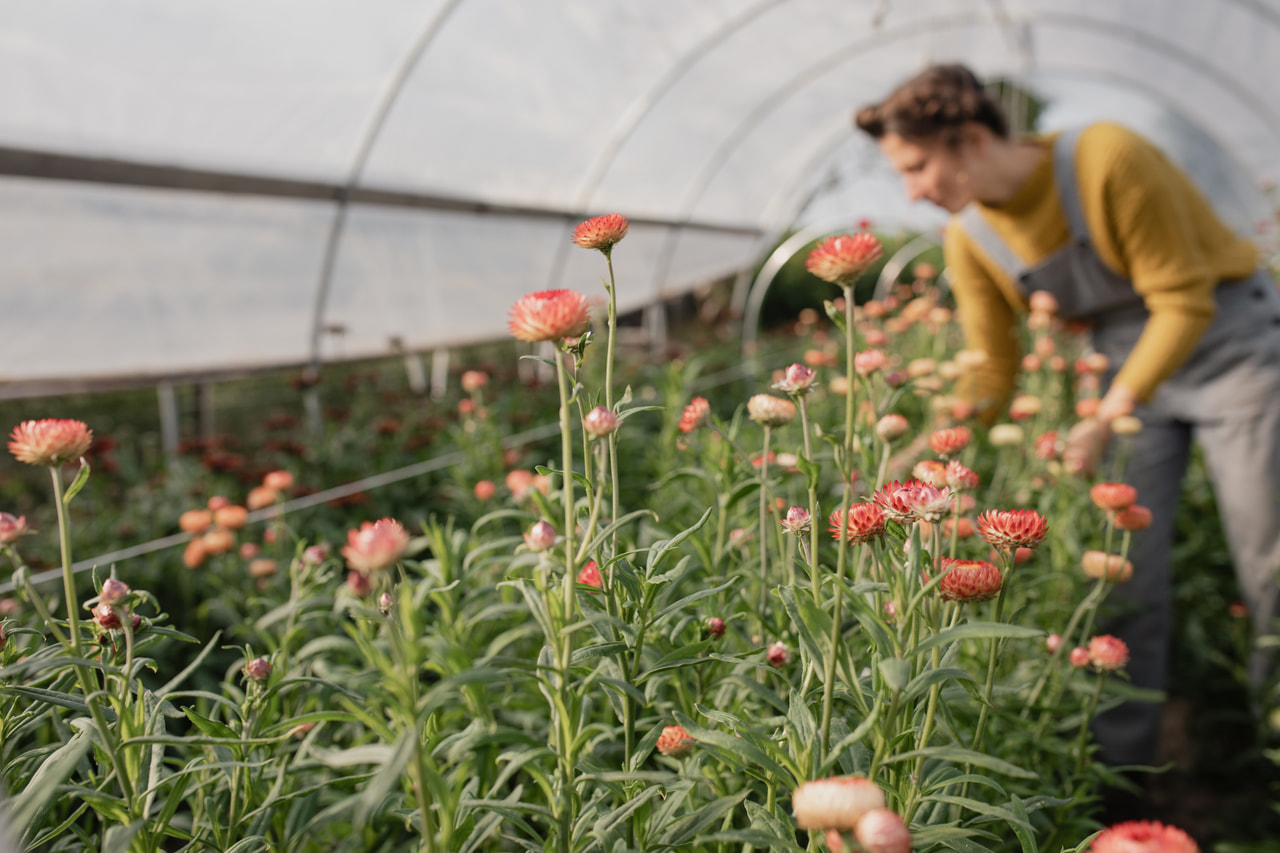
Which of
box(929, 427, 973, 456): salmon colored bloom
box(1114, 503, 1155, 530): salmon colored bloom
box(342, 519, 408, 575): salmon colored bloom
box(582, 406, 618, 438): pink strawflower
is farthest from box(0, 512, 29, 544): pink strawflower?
box(1114, 503, 1155, 530): salmon colored bloom

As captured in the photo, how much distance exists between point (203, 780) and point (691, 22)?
5.30m

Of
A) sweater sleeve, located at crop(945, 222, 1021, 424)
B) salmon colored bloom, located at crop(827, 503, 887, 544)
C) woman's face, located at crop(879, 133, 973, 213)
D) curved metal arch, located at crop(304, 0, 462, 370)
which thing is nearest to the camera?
salmon colored bloom, located at crop(827, 503, 887, 544)

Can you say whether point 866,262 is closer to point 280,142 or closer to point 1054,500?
point 1054,500

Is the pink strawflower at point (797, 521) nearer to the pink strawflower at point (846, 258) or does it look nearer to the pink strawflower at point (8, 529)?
the pink strawflower at point (846, 258)

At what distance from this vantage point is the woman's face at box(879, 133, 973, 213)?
7.15ft

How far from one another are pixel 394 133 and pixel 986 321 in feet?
9.95

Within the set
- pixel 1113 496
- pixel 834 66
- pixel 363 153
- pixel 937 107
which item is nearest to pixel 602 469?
pixel 1113 496

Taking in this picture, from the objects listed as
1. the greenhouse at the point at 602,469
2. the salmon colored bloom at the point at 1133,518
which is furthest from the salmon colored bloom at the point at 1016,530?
the salmon colored bloom at the point at 1133,518

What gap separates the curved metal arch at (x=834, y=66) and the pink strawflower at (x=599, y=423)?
22.2 feet

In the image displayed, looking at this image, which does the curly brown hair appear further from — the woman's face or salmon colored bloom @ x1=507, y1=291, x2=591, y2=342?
salmon colored bloom @ x1=507, y1=291, x2=591, y2=342

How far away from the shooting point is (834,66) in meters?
6.98

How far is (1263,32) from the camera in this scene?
5.82 meters

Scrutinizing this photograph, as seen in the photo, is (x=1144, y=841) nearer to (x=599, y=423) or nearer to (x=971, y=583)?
(x=971, y=583)

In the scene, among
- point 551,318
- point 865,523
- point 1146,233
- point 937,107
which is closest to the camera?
point 551,318
